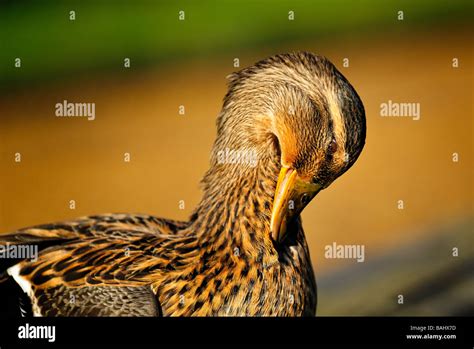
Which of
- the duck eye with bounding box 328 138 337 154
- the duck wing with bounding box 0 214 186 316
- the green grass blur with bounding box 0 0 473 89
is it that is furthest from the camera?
the green grass blur with bounding box 0 0 473 89

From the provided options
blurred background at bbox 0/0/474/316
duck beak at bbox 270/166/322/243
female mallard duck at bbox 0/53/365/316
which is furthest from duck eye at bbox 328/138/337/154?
blurred background at bbox 0/0/474/316

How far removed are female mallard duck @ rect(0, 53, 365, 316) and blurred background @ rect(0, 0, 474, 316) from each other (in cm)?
134

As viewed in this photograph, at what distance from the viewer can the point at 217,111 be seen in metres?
5.91

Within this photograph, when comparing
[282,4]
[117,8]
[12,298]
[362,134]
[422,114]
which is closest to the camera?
[362,134]

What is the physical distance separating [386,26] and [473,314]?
2140 mm

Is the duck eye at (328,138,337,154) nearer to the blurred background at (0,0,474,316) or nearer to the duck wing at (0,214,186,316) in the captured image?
the duck wing at (0,214,186,316)

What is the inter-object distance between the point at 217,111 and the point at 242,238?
6.62 feet

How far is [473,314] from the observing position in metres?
5.21

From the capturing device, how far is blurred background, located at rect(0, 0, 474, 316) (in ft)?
18.0

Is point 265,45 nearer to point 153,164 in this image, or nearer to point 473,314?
point 153,164
